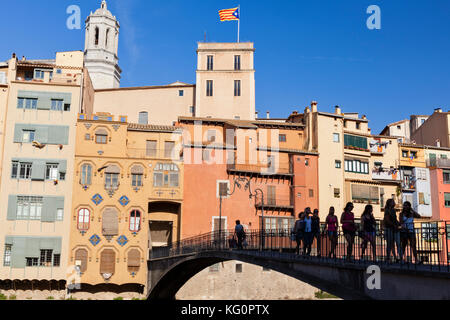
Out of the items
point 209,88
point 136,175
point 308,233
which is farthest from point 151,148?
point 308,233

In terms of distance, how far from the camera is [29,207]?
47500mm

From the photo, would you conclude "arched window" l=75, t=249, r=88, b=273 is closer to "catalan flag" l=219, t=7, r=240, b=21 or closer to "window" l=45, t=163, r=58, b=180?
"window" l=45, t=163, r=58, b=180

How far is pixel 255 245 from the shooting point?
3059 centimetres

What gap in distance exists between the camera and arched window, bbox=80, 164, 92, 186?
48.7 meters

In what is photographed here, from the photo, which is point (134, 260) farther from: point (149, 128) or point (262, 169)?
point (262, 169)

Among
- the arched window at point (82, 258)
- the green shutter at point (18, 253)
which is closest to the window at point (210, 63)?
the arched window at point (82, 258)

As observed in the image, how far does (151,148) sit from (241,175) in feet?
29.3

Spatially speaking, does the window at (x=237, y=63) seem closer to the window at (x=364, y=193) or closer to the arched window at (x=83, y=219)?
the window at (x=364, y=193)

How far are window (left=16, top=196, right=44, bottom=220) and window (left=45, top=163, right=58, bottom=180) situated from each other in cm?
200

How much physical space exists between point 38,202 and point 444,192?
4289 cm

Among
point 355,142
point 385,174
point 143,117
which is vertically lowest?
point 385,174
